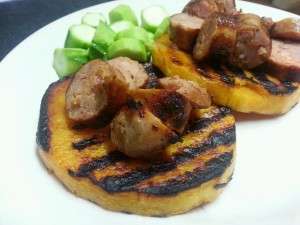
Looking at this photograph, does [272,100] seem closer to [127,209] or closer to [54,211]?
[127,209]

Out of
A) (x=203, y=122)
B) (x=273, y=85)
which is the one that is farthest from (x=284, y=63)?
(x=203, y=122)

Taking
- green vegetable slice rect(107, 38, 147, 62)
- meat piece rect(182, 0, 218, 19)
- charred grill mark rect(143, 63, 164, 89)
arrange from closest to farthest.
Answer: charred grill mark rect(143, 63, 164, 89) < green vegetable slice rect(107, 38, 147, 62) < meat piece rect(182, 0, 218, 19)

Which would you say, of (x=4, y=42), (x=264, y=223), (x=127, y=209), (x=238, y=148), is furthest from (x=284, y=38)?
(x=4, y=42)

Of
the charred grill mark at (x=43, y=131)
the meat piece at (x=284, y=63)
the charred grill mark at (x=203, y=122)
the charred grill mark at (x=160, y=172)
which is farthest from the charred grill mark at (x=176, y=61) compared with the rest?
the charred grill mark at (x=43, y=131)

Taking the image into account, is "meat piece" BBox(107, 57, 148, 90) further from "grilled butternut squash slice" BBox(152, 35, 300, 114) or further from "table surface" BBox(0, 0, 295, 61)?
"table surface" BBox(0, 0, 295, 61)

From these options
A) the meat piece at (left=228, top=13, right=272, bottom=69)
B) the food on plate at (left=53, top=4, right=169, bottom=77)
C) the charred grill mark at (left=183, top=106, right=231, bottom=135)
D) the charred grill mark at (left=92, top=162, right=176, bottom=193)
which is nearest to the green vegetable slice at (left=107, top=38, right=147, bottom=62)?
the food on plate at (left=53, top=4, right=169, bottom=77)

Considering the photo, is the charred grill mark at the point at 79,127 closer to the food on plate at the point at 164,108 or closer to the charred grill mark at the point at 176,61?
the food on plate at the point at 164,108
